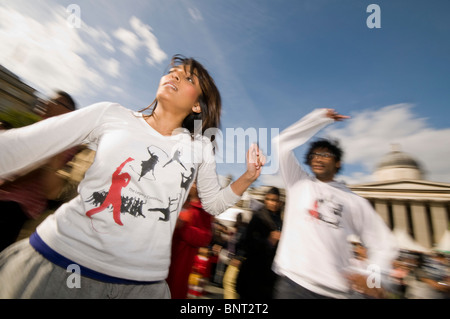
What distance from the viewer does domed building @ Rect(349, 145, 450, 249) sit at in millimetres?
22250

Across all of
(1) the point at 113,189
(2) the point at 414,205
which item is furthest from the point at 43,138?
(2) the point at 414,205

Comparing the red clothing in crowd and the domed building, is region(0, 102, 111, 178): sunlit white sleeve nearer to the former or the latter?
the red clothing in crowd

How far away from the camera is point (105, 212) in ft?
3.47

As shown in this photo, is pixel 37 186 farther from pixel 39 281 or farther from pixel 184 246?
pixel 184 246

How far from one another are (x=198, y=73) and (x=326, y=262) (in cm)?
211

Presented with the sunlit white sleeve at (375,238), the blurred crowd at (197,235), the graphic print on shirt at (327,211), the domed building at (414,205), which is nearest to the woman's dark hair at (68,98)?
the blurred crowd at (197,235)

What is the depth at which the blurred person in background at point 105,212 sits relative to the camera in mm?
955

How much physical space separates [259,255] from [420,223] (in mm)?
30255

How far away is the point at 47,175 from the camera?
1.56 meters

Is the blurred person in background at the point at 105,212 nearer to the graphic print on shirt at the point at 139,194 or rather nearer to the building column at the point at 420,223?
the graphic print on shirt at the point at 139,194
